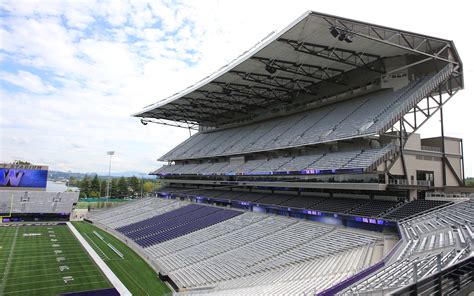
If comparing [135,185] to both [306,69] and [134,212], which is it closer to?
[134,212]

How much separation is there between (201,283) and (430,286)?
1304 centimetres

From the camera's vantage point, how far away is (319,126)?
24.2m

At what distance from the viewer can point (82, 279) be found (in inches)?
693

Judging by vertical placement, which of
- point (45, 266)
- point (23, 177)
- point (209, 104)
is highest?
point (209, 104)

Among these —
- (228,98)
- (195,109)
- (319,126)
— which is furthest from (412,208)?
(195,109)

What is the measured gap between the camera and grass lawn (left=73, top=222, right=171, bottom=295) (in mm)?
16312

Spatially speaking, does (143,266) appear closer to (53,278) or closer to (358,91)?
(53,278)

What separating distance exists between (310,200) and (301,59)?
9.66 m

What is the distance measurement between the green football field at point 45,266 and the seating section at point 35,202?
8981 millimetres

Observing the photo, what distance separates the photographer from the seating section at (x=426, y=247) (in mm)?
5453

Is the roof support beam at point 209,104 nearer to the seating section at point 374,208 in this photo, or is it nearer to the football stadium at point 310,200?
the football stadium at point 310,200

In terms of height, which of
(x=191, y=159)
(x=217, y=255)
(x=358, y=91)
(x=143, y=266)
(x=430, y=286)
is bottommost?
(x=143, y=266)

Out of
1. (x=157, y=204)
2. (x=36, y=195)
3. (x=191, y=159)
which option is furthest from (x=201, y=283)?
(x=36, y=195)

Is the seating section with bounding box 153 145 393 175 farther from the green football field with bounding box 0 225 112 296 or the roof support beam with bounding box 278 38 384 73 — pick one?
the green football field with bounding box 0 225 112 296
